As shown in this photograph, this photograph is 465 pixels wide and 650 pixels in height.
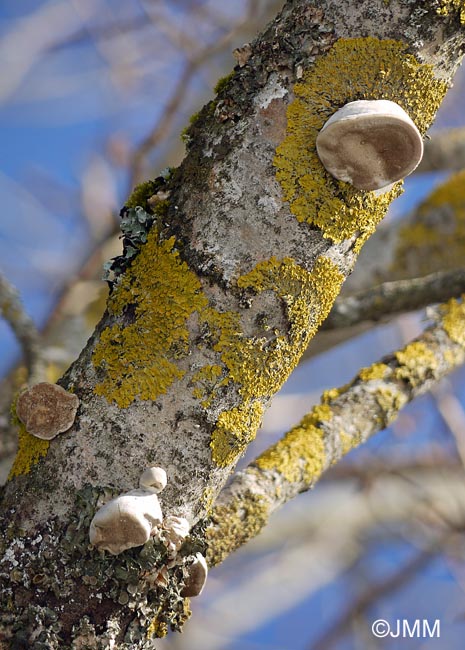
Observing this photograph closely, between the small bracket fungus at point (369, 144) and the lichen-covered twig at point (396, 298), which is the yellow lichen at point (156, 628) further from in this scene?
the lichen-covered twig at point (396, 298)

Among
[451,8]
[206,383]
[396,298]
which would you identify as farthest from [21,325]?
[451,8]

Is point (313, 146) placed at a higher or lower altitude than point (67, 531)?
higher

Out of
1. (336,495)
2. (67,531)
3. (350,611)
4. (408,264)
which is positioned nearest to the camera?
(67,531)

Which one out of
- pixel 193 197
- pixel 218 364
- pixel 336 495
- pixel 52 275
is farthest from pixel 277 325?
pixel 336 495

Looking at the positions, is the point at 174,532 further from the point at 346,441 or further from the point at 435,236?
the point at 435,236

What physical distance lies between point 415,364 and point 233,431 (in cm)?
65

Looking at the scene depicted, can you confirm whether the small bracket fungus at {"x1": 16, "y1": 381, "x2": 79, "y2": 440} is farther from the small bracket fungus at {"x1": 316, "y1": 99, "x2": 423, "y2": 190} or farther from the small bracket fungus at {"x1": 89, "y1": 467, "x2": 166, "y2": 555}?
the small bracket fungus at {"x1": 316, "y1": 99, "x2": 423, "y2": 190}

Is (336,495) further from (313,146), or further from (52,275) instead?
(313,146)

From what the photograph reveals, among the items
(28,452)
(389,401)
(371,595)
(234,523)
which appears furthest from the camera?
(371,595)

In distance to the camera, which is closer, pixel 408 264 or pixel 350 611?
pixel 408 264

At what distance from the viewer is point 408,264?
8.66 feet

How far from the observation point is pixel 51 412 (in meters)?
0.90

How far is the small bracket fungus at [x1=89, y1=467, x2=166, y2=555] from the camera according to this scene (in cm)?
83

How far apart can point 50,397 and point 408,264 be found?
197 centimetres
